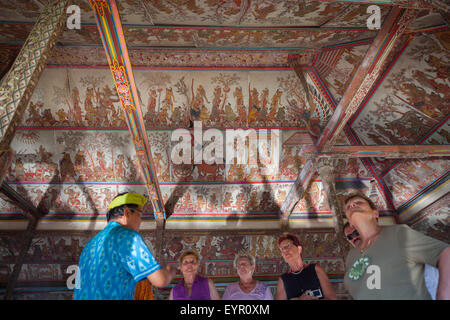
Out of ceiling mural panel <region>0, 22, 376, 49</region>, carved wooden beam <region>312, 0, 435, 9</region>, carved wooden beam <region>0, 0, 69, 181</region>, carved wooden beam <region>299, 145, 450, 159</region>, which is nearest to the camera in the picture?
carved wooden beam <region>0, 0, 69, 181</region>

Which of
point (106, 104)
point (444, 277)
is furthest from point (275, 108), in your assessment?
point (444, 277)

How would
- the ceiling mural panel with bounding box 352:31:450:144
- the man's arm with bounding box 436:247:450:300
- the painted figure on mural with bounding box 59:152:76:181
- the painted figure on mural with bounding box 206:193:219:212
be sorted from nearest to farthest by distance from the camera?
the man's arm with bounding box 436:247:450:300 < the ceiling mural panel with bounding box 352:31:450:144 < the painted figure on mural with bounding box 59:152:76:181 < the painted figure on mural with bounding box 206:193:219:212

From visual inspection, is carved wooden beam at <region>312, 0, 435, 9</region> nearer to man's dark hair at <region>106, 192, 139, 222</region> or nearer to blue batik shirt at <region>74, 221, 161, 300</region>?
man's dark hair at <region>106, 192, 139, 222</region>

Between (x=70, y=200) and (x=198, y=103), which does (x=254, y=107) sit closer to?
(x=198, y=103)

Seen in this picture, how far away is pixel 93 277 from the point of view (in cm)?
234

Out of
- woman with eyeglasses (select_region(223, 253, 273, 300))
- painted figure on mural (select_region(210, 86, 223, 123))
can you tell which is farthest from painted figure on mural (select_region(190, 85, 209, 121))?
woman with eyeglasses (select_region(223, 253, 273, 300))

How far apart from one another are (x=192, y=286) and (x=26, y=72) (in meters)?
2.66

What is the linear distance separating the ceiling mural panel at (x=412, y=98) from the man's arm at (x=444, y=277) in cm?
608

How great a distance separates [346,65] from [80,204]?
8947 millimetres

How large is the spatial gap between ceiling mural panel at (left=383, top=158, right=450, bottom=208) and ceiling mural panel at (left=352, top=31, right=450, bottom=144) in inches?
34.6

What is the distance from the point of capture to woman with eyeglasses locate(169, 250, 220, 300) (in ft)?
9.82
